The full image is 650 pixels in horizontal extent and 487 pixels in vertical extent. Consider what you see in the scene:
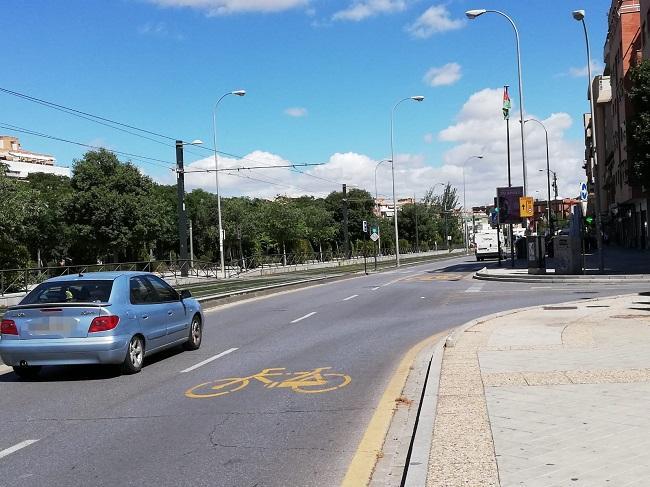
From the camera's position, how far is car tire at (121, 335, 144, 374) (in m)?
9.50

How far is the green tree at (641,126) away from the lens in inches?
1104

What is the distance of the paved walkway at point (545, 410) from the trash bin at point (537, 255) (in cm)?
1942

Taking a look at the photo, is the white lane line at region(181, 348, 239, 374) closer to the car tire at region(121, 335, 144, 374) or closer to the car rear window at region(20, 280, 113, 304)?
the car tire at region(121, 335, 144, 374)

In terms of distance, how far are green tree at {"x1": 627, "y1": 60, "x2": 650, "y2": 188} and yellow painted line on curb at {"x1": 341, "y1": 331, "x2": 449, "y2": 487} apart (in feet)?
74.5

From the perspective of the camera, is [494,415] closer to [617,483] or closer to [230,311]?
Answer: [617,483]

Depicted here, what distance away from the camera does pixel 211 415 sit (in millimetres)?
7121

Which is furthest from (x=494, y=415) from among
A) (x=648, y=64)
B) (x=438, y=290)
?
(x=648, y=64)

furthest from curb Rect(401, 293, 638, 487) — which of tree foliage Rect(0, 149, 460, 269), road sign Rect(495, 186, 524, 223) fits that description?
road sign Rect(495, 186, 524, 223)

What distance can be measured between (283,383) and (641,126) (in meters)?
24.7

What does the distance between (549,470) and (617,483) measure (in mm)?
455

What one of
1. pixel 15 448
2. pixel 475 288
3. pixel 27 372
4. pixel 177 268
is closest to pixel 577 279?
pixel 475 288

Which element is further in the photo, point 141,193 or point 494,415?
point 141,193

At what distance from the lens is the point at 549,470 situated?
459cm

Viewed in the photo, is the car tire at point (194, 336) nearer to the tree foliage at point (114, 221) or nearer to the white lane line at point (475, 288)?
the white lane line at point (475, 288)
